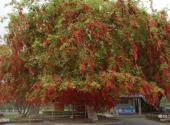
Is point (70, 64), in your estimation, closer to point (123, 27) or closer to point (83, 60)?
point (83, 60)

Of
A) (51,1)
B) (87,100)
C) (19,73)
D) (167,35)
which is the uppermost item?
(51,1)

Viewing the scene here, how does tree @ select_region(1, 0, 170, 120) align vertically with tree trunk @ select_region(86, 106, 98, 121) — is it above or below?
above

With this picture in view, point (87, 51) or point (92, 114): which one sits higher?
point (87, 51)

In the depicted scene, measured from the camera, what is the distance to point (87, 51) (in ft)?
66.0

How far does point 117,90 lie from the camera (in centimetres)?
2030

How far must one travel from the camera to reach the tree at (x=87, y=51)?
20.0 metres

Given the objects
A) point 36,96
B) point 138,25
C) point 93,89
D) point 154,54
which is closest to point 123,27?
point 138,25

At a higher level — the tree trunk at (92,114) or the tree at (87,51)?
the tree at (87,51)

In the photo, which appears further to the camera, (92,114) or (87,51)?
(92,114)

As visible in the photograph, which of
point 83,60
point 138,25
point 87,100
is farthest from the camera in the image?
point 87,100

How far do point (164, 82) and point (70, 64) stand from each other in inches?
200

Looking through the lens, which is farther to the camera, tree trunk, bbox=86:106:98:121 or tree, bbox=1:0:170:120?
tree trunk, bbox=86:106:98:121

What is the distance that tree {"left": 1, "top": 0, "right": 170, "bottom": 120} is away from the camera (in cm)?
2003

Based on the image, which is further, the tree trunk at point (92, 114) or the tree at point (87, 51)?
the tree trunk at point (92, 114)
